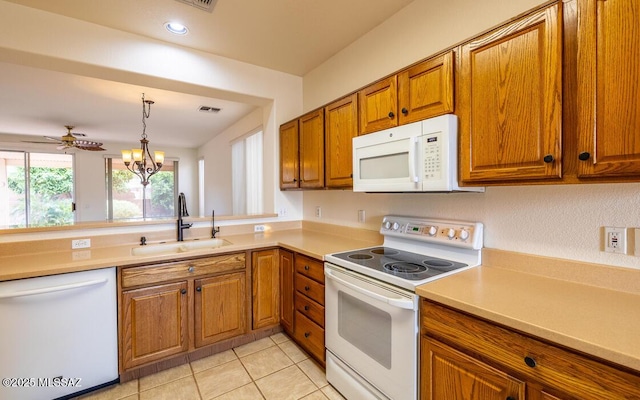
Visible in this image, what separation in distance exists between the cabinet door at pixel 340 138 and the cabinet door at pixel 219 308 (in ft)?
3.67

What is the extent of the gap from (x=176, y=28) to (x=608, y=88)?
264 cm

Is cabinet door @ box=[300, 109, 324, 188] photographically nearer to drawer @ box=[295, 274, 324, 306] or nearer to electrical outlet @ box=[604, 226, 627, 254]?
drawer @ box=[295, 274, 324, 306]

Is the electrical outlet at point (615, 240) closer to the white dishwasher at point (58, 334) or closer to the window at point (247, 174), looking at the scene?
the white dishwasher at point (58, 334)

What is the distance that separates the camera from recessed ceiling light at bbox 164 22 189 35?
216cm

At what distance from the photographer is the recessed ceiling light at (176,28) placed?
216cm

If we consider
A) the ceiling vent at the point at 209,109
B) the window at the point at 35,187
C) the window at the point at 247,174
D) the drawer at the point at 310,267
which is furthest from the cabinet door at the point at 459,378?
the window at the point at 35,187

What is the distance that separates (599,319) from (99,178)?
26.6 ft

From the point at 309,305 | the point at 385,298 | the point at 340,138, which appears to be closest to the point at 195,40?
the point at 340,138

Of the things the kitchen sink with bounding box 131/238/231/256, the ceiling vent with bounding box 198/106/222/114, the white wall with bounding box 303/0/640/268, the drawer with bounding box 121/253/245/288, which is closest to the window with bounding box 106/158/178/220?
the ceiling vent with bounding box 198/106/222/114

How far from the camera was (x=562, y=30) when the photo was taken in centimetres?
109

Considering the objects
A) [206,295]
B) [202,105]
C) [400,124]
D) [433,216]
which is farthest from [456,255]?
[202,105]

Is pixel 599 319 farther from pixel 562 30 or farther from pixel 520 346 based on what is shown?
pixel 562 30

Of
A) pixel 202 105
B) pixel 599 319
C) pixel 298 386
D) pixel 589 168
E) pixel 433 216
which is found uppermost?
pixel 202 105

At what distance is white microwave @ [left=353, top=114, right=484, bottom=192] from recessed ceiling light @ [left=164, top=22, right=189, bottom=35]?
1629 mm
